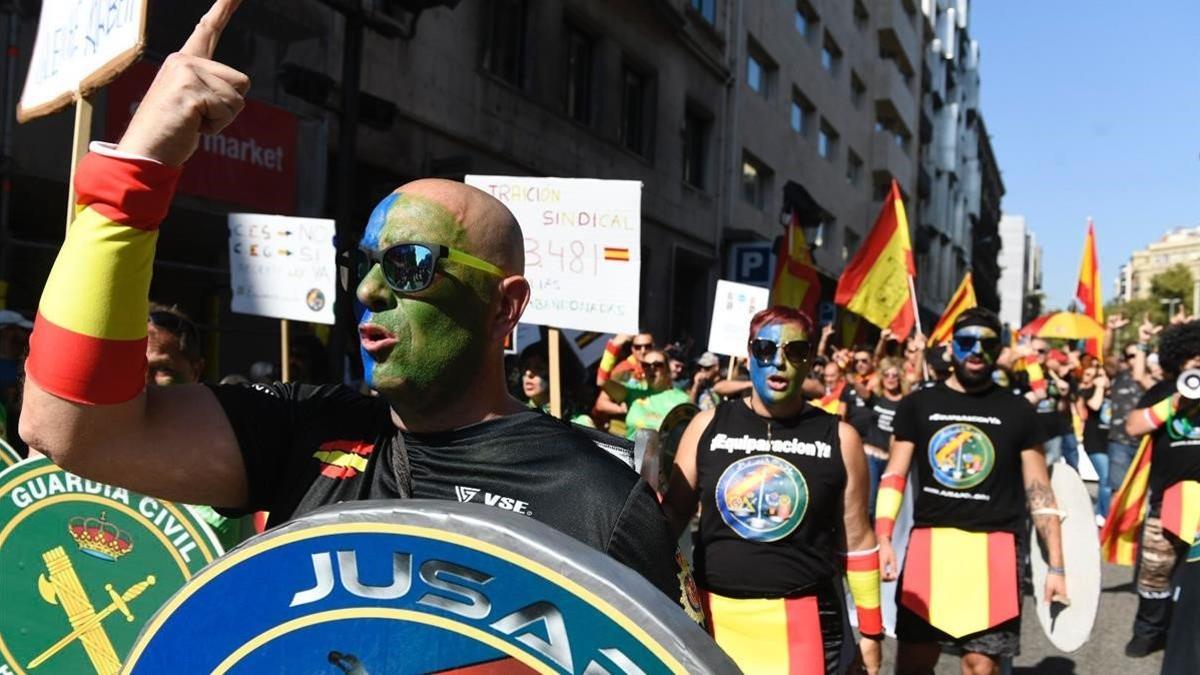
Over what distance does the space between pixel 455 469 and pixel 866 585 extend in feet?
8.29

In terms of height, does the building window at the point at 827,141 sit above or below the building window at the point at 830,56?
below

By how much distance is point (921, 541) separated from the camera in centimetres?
490

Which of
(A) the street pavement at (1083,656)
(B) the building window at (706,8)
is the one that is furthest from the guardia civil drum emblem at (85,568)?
(B) the building window at (706,8)

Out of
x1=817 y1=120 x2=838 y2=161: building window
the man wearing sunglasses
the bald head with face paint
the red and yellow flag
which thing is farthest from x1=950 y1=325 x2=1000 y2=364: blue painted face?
x1=817 y1=120 x2=838 y2=161: building window

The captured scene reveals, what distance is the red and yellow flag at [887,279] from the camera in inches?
424

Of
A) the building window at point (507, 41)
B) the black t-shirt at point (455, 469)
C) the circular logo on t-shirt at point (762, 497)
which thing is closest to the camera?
the black t-shirt at point (455, 469)

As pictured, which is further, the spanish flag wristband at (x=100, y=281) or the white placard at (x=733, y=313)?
the white placard at (x=733, y=313)

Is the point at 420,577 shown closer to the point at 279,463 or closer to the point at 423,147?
the point at 279,463

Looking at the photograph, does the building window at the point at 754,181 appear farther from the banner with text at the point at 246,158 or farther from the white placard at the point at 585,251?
Result: the white placard at the point at 585,251

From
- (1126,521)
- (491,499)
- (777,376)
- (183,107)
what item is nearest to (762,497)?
(777,376)

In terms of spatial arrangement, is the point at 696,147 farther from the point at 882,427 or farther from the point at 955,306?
the point at 882,427

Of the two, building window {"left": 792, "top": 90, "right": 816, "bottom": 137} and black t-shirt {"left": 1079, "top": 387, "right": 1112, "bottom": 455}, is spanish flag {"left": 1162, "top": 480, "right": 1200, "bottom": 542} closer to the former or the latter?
black t-shirt {"left": 1079, "top": 387, "right": 1112, "bottom": 455}

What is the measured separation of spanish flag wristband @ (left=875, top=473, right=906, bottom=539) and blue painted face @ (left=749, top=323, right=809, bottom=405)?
41.2 inches

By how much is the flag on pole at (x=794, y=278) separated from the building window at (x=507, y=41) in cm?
438
